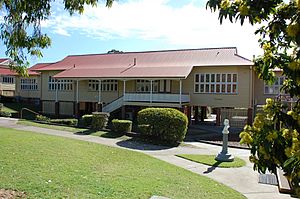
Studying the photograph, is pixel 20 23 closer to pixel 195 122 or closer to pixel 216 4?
pixel 216 4

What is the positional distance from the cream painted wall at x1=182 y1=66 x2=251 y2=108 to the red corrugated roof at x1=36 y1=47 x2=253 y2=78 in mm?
549

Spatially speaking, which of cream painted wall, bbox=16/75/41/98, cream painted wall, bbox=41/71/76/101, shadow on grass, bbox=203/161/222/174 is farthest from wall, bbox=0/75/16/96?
shadow on grass, bbox=203/161/222/174

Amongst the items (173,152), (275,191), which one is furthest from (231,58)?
(275,191)

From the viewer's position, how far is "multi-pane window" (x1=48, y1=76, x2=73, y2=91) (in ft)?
123

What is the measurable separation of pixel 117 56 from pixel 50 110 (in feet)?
32.6

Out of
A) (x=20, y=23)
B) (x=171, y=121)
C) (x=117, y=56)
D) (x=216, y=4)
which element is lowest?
(x=171, y=121)

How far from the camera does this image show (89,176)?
8969 millimetres

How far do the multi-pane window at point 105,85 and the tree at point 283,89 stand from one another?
103ft

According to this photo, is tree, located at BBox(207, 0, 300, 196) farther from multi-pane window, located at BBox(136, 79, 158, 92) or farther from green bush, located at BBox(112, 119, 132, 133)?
multi-pane window, located at BBox(136, 79, 158, 92)

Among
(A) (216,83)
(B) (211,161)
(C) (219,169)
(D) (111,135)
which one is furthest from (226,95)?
(C) (219,169)

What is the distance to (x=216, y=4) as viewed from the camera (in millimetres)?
3650

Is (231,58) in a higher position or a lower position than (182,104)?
higher

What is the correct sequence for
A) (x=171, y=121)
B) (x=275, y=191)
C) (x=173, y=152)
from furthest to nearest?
(x=171, y=121) < (x=173, y=152) < (x=275, y=191)

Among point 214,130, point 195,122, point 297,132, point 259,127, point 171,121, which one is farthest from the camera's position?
point 195,122
